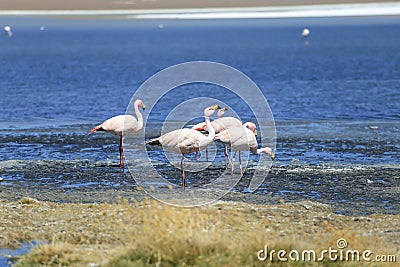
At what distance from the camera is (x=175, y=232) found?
8.20 m

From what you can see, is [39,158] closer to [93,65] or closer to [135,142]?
[135,142]

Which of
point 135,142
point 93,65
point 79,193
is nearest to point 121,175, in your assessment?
point 79,193

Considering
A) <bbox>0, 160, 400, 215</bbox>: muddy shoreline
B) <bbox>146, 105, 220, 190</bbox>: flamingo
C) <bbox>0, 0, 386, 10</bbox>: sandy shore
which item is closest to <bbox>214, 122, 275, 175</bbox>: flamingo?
<bbox>0, 160, 400, 215</bbox>: muddy shoreline

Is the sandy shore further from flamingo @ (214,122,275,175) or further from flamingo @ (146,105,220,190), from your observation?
flamingo @ (146,105,220,190)

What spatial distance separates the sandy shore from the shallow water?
183 ft

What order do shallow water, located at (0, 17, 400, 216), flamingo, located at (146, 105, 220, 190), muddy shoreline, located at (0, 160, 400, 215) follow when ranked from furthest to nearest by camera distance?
shallow water, located at (0, 17, 400, 216)
flamingo, located at (146, 105, 220, 190)
muddy shoreline, located at (0, 160, 400, 215)

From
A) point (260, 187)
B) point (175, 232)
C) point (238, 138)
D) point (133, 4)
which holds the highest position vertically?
point (133, 4)

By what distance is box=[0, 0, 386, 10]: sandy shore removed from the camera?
114250 millimetres

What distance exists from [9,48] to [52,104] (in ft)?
118

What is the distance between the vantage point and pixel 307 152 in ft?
56.0

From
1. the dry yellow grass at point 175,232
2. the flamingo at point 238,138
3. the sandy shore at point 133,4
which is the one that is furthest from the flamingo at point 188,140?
the sandy shore at point 133,4

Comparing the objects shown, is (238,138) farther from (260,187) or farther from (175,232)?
(175,232)

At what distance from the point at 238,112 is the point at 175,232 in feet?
53.9

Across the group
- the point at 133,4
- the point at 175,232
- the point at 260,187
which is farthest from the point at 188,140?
the point at 133,4
